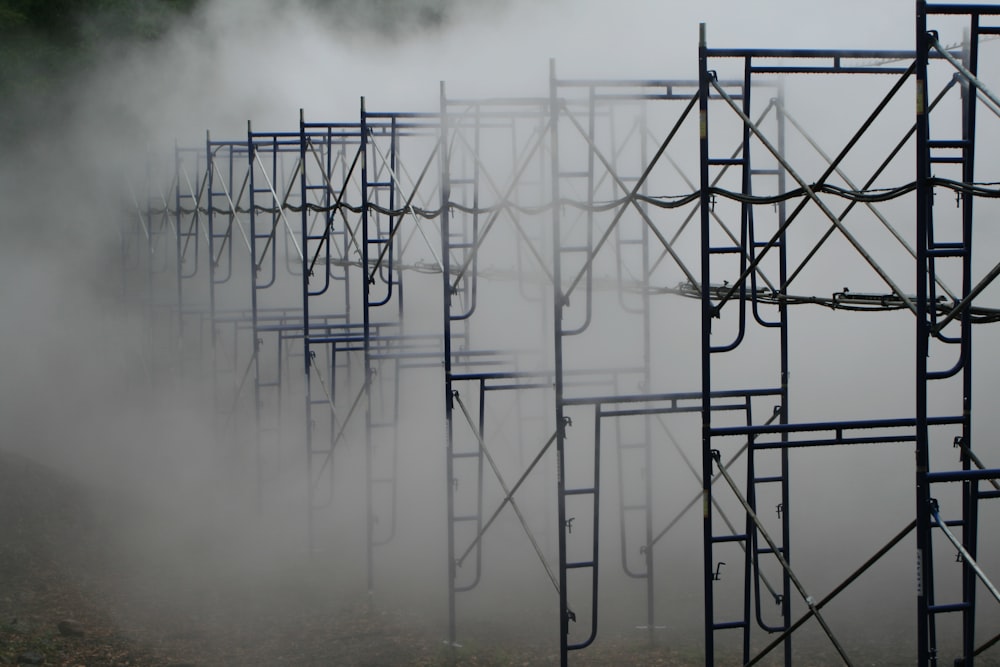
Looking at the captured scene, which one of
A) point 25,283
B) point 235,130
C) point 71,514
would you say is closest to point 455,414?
point 71,514

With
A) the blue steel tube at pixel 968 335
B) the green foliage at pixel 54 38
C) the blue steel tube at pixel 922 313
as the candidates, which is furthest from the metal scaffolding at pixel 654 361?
the green foliage at pixel 54 38

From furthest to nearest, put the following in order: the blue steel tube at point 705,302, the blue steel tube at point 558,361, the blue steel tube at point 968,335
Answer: the blue steel tube at point 558,361 < the blue steel tube at point 705,302 < the blue steel tube at point 968,335

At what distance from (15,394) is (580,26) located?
13.1 m

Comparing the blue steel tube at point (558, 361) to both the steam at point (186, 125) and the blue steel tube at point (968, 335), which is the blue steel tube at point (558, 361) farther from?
the steam at point (186, 125)

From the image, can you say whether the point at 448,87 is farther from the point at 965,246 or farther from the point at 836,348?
the point at 965,246

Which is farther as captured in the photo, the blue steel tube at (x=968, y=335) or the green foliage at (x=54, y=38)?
the green foliage at (x=54, y=38)

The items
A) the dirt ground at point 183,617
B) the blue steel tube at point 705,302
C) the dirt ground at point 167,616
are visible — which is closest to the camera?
the blue steel tube at point 705,302

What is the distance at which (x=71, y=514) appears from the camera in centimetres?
1473

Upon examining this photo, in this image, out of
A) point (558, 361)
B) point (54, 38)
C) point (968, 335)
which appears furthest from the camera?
point (54, 38)

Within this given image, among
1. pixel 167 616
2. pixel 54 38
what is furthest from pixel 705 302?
pixel 54 38

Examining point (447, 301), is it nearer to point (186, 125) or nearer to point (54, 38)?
point (186, 125)

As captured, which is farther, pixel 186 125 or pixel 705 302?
pixel 186 125

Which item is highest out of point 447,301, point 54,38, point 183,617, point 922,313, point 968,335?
point 54,38

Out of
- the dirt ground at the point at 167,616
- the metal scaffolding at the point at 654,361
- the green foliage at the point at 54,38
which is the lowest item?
the dirt ground at the point at 167,616
